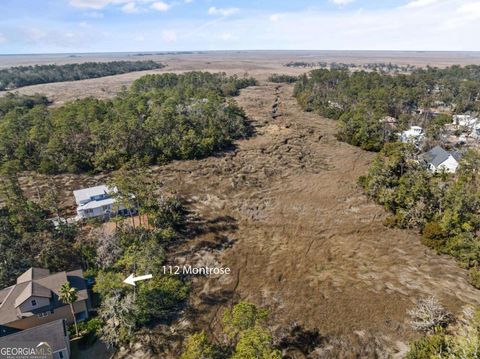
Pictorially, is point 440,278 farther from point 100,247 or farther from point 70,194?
point 70,194

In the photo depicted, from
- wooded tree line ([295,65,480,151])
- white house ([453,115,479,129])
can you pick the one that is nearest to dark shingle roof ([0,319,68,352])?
wooded tree line ([295,65,480,151])

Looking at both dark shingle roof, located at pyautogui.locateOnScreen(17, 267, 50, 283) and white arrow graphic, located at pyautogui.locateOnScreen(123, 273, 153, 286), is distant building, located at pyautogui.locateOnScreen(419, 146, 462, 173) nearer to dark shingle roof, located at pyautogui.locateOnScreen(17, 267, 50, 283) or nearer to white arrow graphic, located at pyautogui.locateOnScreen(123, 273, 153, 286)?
white arrow graphic, located at pyautogui.locateOnScreen(123, 273, 153, 286)

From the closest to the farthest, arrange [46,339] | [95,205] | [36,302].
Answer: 1. [46,339]
2. [36,302]
3. [95,205]

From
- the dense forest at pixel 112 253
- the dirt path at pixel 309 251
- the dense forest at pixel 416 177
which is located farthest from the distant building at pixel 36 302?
the dense forest at pixel 416 177

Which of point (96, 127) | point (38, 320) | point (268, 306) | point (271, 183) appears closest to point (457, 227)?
point (268, 306)

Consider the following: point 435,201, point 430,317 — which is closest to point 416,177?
point 435,201

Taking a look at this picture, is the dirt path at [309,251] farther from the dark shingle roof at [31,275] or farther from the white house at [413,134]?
the dark shingle roof at [31,275]

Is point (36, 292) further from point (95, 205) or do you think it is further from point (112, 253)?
point (95, 205)
